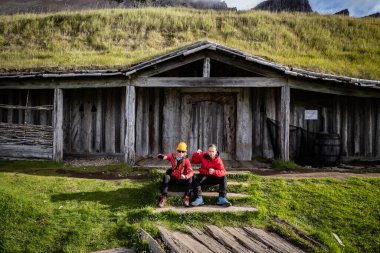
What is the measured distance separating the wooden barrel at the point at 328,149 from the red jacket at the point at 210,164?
526 centimetres

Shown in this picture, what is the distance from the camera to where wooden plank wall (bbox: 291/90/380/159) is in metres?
12.0

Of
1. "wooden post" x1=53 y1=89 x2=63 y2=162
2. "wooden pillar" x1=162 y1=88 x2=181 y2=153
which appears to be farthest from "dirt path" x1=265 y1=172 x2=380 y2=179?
"wooden post" x1=53 y1=89 x2=63 y2=162

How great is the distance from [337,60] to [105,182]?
40.6 feet

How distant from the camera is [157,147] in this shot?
12.1 m

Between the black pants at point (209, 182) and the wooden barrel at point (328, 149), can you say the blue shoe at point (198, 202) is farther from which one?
the wooden barrel at point (328, 149)

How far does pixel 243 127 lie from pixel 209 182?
5303mm

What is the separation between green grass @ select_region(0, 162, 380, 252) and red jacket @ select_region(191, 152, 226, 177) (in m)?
0.62

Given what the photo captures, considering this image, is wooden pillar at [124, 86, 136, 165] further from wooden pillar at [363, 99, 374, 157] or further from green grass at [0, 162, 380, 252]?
wooden pillar at [363, 99, 374, 157]

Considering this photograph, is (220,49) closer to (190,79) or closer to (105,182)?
(190,79)

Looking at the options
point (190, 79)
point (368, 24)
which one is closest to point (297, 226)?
point (190, 79)

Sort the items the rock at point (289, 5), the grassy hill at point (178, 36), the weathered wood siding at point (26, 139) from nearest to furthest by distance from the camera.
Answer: the weathered wood siding at point (26, 139) < the grassy hill at point (178, 36) < the rock at point (289, 5)

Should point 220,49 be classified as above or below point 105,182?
above

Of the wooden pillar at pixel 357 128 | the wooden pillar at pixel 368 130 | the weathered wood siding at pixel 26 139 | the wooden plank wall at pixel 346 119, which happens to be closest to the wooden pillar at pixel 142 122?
the weathered wood siding at pixel 26 139

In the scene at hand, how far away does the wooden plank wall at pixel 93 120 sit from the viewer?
12375mm
